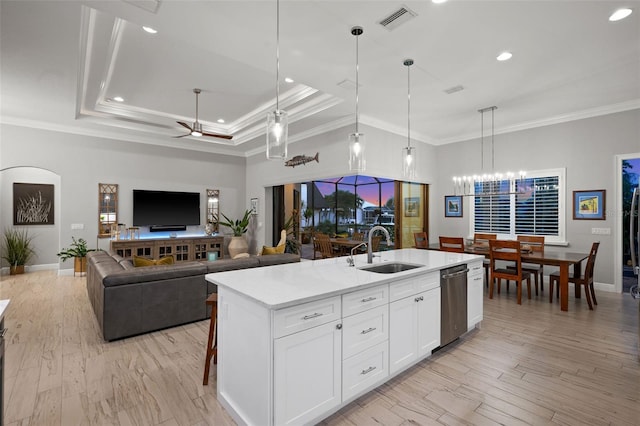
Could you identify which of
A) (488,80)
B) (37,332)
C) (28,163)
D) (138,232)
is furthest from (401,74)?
(28,163)

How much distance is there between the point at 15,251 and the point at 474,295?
28.3ft

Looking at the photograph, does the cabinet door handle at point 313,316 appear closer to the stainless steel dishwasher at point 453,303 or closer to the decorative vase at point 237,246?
the stainless steel dishwasher at point 453,303

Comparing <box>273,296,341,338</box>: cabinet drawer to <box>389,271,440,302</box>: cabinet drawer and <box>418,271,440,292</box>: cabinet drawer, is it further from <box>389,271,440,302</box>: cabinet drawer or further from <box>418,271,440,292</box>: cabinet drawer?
<box>418,271,440,292</box>: cabinet drawer

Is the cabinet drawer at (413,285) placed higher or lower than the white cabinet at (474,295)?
higher

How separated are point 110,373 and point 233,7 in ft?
10.7

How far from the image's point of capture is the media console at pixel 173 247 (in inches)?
266

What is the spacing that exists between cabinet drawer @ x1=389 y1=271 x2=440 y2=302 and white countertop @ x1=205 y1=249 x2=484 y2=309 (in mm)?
63

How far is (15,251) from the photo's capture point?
652 centimetres

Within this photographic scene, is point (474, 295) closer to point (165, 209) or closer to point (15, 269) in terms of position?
point (165, 209)

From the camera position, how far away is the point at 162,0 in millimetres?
2525

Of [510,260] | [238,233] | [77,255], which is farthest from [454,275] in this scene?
[77,255]

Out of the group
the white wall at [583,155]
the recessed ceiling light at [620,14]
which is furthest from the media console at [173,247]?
the recessed ceiling light at [620,14]

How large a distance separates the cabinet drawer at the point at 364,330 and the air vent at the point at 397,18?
2508 mm

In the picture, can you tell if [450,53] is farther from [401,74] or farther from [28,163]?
[28,163]
